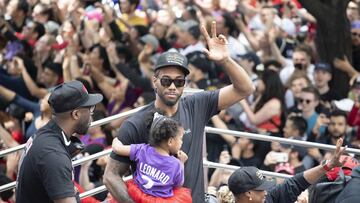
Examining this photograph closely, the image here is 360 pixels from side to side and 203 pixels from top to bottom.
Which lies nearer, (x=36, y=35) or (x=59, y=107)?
(x=59, y=107)

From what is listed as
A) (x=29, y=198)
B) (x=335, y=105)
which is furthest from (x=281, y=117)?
(x=29, y=198)

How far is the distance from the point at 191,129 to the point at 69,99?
3.01 ft

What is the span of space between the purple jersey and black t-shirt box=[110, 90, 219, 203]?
6.3 inches

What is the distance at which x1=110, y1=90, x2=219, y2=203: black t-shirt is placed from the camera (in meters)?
6.89

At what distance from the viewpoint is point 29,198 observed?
6285mm

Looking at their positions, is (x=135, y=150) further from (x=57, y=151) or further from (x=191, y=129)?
(x=57, y=151)

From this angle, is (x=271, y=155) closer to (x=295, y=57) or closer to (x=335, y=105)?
(x=335, y=105)

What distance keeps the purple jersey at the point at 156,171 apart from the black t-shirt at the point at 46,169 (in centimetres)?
55

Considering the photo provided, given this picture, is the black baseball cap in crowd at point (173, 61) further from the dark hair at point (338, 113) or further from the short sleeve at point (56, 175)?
the dark hair at point (338, 113)

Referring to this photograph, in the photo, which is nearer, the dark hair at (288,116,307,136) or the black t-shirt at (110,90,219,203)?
the black t-shirt at (110,90,219,203)

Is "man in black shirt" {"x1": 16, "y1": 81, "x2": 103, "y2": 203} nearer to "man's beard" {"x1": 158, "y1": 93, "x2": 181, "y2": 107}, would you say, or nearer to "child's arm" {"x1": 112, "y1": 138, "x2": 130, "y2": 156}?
"child's arm" {"x1": 112, "y1": 138, "x2": 130, "y2": 156}

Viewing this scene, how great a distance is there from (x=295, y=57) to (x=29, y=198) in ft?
21.9

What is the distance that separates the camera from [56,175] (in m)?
6.12

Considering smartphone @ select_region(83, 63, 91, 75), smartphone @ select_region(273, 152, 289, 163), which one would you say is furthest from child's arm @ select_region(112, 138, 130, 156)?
smartphone @ select_region(83, 63, 91, 75)
